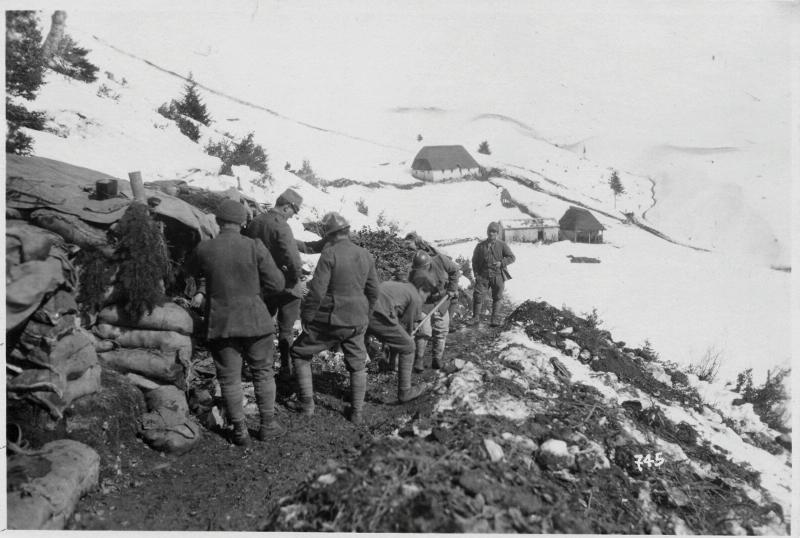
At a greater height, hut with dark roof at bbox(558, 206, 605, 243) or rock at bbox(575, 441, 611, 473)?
rock at bbox(575, 441, 611, 473)

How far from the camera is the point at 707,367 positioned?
7977mm

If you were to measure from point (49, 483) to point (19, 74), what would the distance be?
21.2ft

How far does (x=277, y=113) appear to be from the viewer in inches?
818

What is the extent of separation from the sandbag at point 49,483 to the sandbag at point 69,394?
23 centimetres

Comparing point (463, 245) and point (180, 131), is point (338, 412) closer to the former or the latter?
point (180, 131)

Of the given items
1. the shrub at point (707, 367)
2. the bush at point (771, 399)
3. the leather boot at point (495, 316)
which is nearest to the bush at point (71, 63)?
the leather boot at point (495, 316)

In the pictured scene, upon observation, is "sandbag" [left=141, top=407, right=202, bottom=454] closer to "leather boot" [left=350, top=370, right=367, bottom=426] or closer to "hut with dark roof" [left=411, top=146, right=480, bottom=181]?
"leather boot" [left=350, top=370, right=367, bottom=426]

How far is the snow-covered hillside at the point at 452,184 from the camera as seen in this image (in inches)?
335

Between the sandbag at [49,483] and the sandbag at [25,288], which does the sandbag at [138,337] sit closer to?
the sandbag at [25,288]

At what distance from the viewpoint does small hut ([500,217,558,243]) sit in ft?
80.3

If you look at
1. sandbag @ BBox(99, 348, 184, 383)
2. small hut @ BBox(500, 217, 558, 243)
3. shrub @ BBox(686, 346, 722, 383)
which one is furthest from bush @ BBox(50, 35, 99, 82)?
small hut @ BBox(500, 217, 558, 243)

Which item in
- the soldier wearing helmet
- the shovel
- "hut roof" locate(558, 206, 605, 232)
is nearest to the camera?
the shovel

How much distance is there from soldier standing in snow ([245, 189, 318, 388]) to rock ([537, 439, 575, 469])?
2.61 metres

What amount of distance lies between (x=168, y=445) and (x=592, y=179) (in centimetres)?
4316
